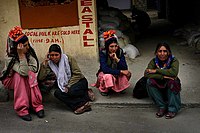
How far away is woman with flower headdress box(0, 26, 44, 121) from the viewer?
4.40m

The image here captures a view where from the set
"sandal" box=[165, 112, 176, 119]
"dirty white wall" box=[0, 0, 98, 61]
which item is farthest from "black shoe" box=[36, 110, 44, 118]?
"dirty white wall" box=[0, 0, 98, 61]

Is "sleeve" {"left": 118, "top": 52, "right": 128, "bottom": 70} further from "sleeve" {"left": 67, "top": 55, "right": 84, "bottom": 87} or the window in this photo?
the window

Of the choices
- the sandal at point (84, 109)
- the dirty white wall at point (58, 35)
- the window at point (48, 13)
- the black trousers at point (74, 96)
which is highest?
the window at point (48, 13)

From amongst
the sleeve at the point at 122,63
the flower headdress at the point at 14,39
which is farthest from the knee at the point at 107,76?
the flower headdress at the point at 14,39

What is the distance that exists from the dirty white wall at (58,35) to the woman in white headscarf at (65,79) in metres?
1.83

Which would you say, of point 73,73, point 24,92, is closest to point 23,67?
point 24,92

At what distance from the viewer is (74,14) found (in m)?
6.44

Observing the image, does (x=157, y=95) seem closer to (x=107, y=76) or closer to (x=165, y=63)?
(x=165, y=63)

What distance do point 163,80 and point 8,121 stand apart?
2.18 meters

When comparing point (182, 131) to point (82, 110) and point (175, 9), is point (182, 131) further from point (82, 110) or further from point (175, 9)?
point (175, 9)

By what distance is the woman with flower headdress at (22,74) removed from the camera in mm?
4398

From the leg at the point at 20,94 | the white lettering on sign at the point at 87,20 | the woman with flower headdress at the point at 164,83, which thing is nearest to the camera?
the woman with flower headdress at the point at 164,83

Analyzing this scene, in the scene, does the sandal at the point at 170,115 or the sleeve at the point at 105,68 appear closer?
the sandal at the point at 170,115

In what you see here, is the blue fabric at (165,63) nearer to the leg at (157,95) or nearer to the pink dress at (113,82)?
the leg at (157,95)
